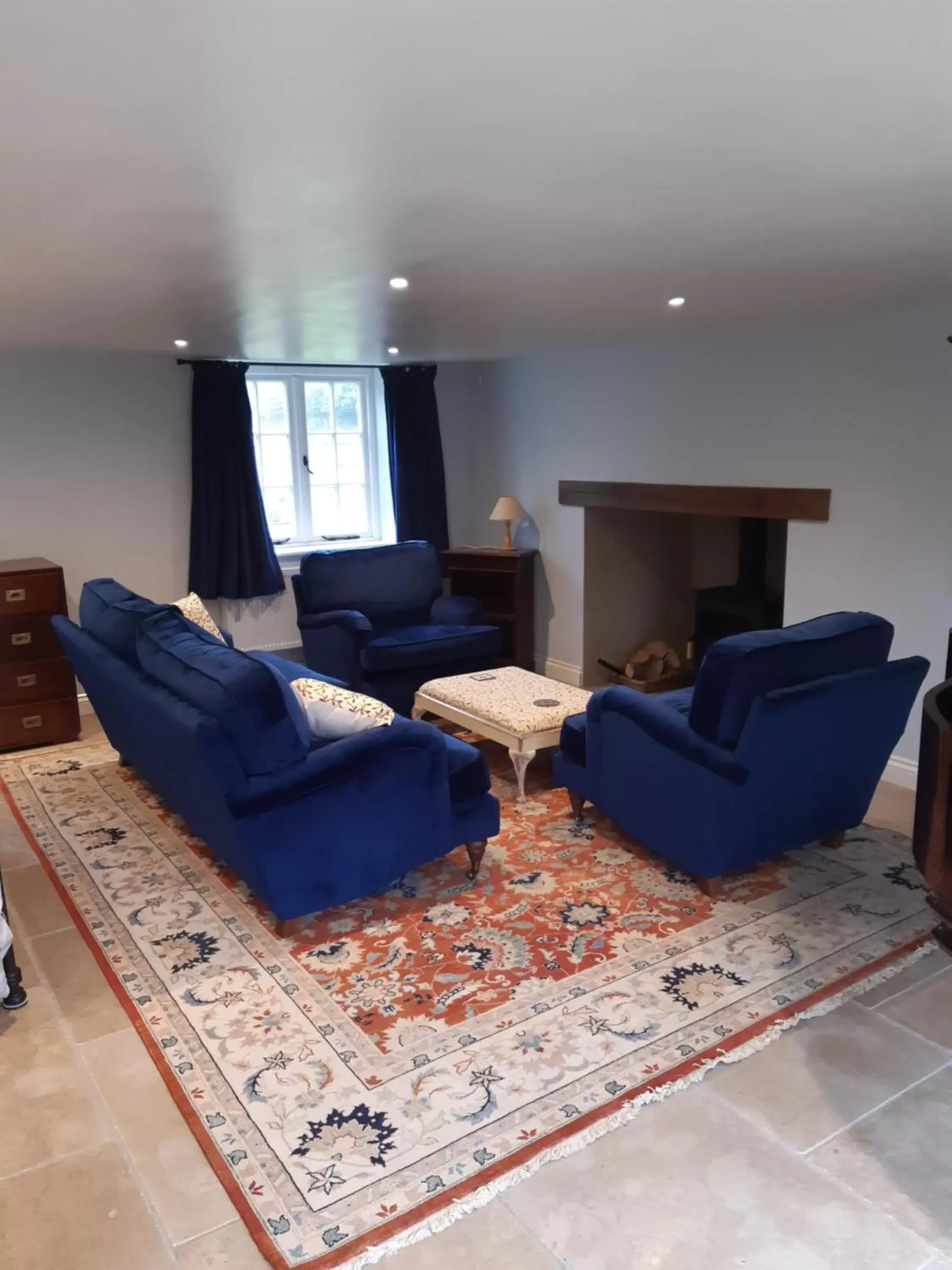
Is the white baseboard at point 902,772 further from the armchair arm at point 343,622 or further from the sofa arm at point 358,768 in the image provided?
the armchair arm at point 343,622

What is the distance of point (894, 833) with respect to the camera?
3797mm

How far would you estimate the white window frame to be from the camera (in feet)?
20.6

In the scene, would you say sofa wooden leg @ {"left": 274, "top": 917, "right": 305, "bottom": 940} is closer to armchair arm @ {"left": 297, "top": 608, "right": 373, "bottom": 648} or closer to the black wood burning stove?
armchair arm @ {"left": 297, "top": 608, "right": 373, "bottom": 648}

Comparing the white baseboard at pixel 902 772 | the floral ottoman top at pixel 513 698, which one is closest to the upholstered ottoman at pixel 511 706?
the floral ottoman top at pixel 513 698

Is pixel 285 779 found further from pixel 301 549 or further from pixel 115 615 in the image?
pixel 301 549

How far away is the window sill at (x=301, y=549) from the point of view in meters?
6.30

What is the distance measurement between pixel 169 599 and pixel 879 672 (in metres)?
4.33

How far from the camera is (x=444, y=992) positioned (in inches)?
109

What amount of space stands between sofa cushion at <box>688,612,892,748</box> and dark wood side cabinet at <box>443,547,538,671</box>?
3.06m

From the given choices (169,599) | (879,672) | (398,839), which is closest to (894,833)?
(879,672)

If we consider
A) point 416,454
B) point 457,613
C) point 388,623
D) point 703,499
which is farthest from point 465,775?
point 416,454

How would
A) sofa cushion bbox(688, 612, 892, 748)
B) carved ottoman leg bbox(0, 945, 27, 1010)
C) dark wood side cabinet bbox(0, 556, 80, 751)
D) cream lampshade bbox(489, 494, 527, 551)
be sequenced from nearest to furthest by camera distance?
carved ottoman leg bbox(0, 945, 27, 1010) < sofa cushion bbox(688, 612, 892, 748) < dark wood side cabinet bbox(0, 556, 80, 751) < cream lampshade bbox(489, 494, 527, 551)

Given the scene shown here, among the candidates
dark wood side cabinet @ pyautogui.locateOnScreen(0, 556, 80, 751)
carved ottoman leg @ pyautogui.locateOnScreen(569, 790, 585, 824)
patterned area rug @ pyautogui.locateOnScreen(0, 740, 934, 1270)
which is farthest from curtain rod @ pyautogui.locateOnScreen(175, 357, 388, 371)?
carved ottoman leg @ pyautogui.locateOnScreen(569, 790, 585, 824)

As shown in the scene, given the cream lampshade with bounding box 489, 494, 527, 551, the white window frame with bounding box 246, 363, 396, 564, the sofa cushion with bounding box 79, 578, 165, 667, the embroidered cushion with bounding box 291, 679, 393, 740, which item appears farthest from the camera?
the white window frame with bounding box 246, 363, 396, 564
